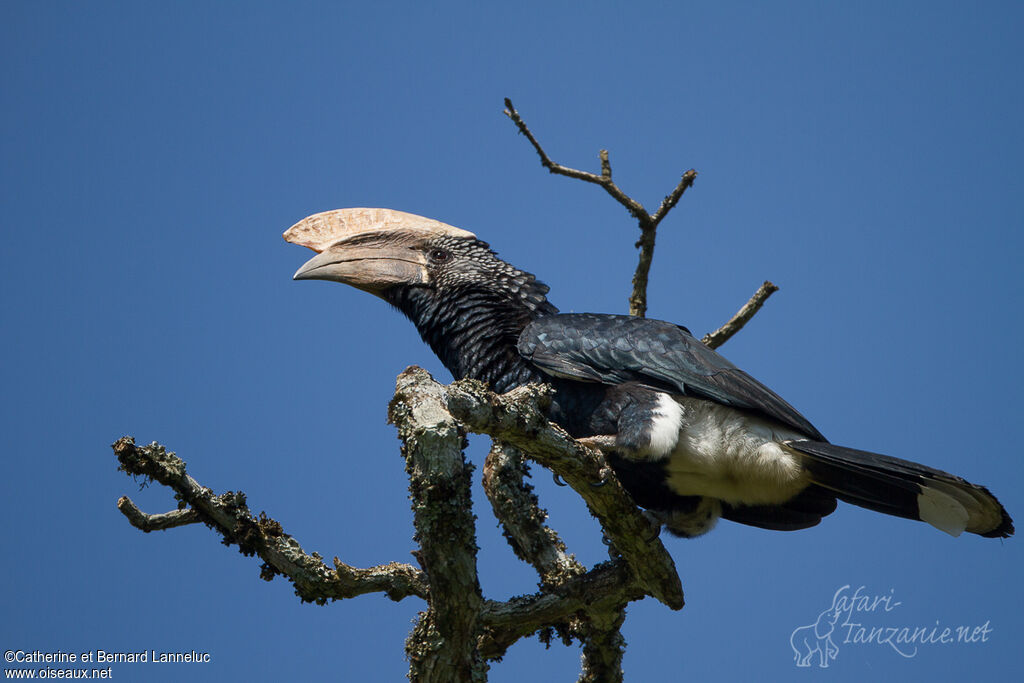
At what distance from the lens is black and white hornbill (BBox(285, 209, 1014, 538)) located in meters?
3.38

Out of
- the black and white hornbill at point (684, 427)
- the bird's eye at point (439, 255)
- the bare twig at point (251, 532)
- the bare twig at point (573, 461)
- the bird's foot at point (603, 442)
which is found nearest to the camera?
the bare twig at point (573, 461)

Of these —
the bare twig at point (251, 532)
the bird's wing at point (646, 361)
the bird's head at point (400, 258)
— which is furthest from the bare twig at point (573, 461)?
the bird's head at point (400, 258)

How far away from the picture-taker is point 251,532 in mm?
3195

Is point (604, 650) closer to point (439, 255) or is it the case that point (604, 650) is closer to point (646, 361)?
point (646, 361)

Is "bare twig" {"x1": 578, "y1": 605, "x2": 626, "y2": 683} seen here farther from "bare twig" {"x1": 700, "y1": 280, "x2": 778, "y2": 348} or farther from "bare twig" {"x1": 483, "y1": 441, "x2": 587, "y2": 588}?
"bare twig" {"x1": 700, "y1": 280, "x2": 778, "y2": 348}

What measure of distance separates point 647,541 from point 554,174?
204cm

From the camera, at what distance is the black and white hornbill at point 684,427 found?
3.38 metres

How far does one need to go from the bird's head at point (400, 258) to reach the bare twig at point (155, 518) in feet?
5.02

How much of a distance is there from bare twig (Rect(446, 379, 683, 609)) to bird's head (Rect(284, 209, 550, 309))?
1.32 meters

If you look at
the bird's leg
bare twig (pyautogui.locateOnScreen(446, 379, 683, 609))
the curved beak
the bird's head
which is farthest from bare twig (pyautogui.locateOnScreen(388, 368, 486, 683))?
the curved beak

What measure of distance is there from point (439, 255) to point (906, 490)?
249 centimetres

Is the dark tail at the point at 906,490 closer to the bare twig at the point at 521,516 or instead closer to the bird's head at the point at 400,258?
the bare twig at the point at 521,516

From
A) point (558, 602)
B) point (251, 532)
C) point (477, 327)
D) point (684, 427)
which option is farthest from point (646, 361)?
point (251, 532)

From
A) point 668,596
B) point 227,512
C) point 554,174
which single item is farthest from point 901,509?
point 227,512
